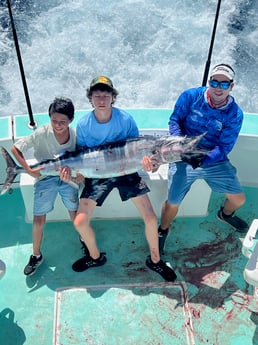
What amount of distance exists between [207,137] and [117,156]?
761 millimetres

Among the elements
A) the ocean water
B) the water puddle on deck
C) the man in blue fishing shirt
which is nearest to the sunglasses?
the man in blue fishing shirt

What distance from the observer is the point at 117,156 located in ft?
8.48

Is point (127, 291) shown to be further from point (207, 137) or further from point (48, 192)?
point (207, 137)

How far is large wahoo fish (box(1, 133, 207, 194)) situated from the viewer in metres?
2.54

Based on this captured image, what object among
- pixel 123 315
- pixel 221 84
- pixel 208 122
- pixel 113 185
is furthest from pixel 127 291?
Result: pixel 221 84

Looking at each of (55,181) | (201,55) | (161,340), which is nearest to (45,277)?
(55,181)

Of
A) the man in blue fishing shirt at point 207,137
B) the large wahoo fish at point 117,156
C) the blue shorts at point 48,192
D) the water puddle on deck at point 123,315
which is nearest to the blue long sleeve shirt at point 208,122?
the man in blue fishing shirt at point 207,137

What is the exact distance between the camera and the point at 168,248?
3.04m

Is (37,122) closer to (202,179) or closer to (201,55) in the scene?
(202,179)

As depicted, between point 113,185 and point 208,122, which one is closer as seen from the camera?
point 113,185

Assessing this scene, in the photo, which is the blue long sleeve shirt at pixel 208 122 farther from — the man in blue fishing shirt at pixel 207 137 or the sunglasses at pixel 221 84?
the sunglasses at pixel 221 84

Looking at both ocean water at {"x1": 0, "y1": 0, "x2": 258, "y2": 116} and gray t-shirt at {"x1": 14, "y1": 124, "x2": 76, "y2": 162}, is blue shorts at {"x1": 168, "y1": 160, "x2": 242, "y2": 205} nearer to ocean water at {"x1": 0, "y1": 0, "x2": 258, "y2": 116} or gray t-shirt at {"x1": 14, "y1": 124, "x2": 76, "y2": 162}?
gray t-shirt at {"x1": 14, "y1": 124, "x2": 76, "y2": 162}

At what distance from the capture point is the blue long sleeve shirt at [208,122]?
9.38ft

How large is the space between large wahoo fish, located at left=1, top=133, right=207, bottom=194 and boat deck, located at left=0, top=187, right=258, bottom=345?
69cm
